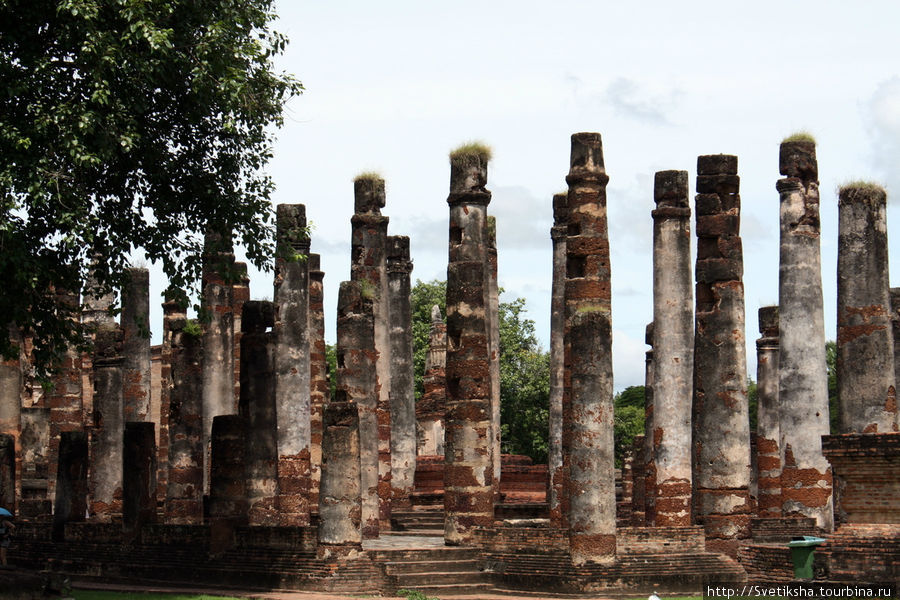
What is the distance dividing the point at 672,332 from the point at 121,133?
36.1 feet

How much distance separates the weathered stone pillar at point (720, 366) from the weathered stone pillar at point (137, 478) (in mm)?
9818

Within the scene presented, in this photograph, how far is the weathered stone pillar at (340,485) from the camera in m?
22.5

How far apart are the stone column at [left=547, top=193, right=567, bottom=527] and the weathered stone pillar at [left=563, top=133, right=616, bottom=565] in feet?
23.7

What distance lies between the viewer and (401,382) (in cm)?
3244

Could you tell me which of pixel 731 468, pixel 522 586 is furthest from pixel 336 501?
pixel 731 468

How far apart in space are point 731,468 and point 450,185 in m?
6.88

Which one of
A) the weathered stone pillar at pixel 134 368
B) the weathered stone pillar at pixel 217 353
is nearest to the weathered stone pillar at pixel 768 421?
the weathered stone pillar at pixel 217 353

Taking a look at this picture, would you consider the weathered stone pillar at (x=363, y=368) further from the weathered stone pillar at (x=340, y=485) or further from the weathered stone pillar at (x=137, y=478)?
the weathered stone pillar at (x=137, y=478)

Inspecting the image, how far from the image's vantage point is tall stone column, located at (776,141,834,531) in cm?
2525

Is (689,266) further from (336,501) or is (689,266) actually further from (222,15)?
(222,15)

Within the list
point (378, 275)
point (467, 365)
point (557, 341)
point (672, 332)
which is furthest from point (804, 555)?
point (378, 275)

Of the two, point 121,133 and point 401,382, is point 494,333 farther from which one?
point 121,133

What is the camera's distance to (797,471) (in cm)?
2533

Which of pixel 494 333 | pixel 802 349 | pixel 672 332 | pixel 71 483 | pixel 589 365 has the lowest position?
pixel 71 483
